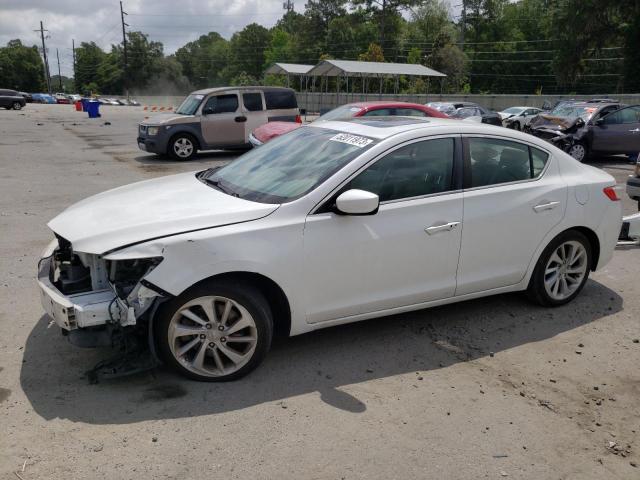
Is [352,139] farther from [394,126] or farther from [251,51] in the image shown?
[251,51]

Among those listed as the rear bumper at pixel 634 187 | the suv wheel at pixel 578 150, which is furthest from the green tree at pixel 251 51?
the rear bumper at pixel 634 187

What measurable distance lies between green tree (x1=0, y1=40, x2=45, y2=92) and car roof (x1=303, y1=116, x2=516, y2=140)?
113m

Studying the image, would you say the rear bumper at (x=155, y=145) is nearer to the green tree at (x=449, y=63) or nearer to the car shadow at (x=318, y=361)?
the car shadow at (x=318, y=361)

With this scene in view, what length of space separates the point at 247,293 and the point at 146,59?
119m

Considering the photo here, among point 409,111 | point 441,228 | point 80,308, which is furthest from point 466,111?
point 80,308

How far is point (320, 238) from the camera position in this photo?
378 centimetres

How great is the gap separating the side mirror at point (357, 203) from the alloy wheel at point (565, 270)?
1963 millimetres

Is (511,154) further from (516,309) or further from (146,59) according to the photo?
(146,59)

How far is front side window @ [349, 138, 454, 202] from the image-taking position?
405 cm

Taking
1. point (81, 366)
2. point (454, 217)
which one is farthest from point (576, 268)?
point (81, 366)

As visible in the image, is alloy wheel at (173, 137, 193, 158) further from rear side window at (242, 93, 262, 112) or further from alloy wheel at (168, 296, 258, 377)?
alloy wheel at (168, 296, 258, 377)

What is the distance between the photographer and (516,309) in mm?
5047

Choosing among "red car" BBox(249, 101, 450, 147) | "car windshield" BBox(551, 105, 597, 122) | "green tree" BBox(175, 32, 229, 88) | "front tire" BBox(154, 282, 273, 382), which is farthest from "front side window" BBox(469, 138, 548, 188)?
"green tree" BBox(175, 32, 229, 88)

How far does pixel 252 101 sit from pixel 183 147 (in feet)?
6.99
